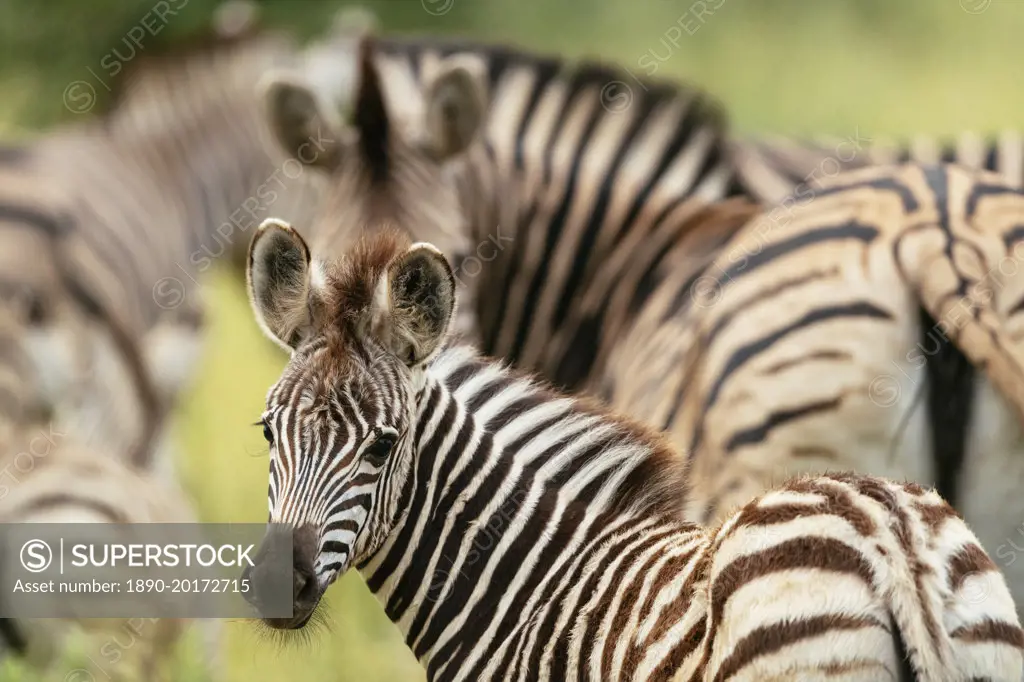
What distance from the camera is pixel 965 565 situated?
125 inches

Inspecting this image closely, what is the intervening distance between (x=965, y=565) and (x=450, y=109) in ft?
14.0

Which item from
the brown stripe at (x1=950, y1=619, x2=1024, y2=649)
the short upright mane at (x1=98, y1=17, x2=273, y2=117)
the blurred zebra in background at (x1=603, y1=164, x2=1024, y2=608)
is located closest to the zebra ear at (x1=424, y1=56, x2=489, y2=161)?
the blurred zebra in background at (x1=603, y1=164, x2=1024, y2=608)

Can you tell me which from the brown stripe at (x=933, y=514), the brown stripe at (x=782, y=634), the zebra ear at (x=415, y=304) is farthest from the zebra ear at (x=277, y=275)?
the brown stripe at (x=933, y=514)

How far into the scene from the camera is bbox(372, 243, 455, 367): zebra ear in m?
3.87

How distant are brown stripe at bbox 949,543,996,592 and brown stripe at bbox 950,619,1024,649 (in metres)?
0.10

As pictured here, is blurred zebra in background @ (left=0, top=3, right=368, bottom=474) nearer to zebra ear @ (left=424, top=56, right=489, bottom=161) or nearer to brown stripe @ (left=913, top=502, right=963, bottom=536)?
zebra ear @ (left=424, top=56, right=489, bottom=161)

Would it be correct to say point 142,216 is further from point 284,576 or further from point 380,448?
point 284,576

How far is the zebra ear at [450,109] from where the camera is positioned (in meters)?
6.77

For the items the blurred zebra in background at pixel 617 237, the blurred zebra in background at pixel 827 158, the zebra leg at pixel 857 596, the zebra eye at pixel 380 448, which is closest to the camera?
the zebra leg at pixel 857 596

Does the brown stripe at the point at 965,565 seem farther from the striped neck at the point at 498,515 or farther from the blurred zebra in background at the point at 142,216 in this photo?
the blurred zebra in background at the point at 142,216

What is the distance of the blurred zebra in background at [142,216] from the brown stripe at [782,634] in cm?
433

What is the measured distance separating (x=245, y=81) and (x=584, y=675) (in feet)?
33.2

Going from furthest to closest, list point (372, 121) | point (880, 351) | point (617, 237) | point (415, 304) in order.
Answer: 1. point (617, 237)
2. point (372, 121)
3. point (880, 351)
4. point (415, 304)

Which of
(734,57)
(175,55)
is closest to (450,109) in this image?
(175,55)
